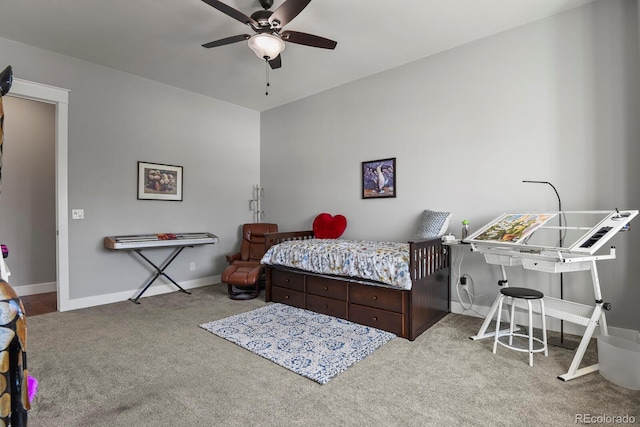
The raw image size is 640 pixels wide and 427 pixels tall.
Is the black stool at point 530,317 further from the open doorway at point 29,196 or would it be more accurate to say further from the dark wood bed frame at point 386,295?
the open doorway at point 29,196

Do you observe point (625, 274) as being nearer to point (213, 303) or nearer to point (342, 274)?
point (342, 274)

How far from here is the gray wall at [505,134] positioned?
2.62m

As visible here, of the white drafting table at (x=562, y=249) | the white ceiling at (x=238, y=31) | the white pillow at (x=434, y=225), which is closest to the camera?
the white drafting table at (x=562, y=249)

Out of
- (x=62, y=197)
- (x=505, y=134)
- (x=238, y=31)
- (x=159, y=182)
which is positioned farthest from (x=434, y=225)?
(x=62, y=197)

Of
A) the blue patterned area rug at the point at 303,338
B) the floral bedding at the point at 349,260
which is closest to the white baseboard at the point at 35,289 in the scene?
the blue patterned area rug at the point at 303,338

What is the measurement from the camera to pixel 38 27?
9.93 ft

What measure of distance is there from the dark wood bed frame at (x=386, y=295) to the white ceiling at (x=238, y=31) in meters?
2.08

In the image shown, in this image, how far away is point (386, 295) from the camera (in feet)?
9.45

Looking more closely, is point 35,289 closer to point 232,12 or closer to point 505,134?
point 232,12

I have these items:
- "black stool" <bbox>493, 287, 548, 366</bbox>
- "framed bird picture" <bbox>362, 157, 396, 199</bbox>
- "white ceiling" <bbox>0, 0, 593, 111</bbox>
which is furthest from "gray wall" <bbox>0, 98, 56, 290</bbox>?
"black stool" <bbox>493, 287, 548, 366</bbox>

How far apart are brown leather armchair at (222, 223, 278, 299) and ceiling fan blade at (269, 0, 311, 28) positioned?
8.81 ft

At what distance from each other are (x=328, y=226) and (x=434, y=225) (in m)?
1.49

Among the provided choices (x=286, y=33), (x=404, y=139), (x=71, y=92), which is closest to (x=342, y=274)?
(x=404, y=139)

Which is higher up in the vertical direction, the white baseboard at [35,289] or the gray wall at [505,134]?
the gray wall at [505,134]
